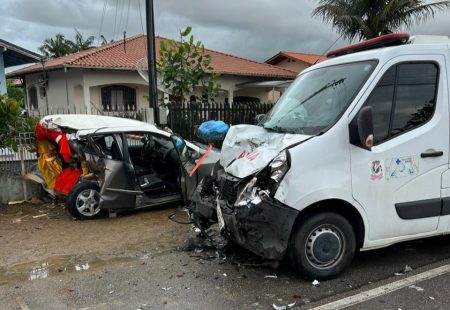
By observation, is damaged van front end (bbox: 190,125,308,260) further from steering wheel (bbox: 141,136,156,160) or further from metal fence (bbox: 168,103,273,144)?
metal fence (bbox: 168,103,273,144)

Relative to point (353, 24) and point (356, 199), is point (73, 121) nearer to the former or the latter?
point (356, 199)

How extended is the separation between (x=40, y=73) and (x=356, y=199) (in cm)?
2236

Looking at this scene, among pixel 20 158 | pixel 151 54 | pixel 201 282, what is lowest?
pixel 201 282

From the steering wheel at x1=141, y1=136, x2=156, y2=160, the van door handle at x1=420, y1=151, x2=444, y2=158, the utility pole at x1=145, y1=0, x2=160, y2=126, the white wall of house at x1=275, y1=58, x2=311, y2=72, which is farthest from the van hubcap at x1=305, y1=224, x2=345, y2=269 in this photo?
the white wall of house at x1=275, y1=58, x2=311, y2=72

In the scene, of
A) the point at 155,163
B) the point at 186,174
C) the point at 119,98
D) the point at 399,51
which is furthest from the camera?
the point at 119,98

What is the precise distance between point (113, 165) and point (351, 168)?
387cm

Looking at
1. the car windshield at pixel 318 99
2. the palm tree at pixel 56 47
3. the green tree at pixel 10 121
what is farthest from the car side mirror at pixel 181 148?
the palm tree at pixel 56 47

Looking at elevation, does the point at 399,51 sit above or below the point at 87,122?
above

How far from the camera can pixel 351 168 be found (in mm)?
3887

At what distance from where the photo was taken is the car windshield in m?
4.07

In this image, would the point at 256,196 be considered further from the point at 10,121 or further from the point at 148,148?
the point at 10,121

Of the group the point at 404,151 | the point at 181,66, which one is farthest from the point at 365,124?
the point at 181,66

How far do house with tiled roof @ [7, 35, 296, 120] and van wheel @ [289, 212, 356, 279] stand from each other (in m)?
14.8

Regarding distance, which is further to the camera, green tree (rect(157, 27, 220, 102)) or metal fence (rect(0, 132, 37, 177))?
green tree (rect(157, 27, 220, 102))
